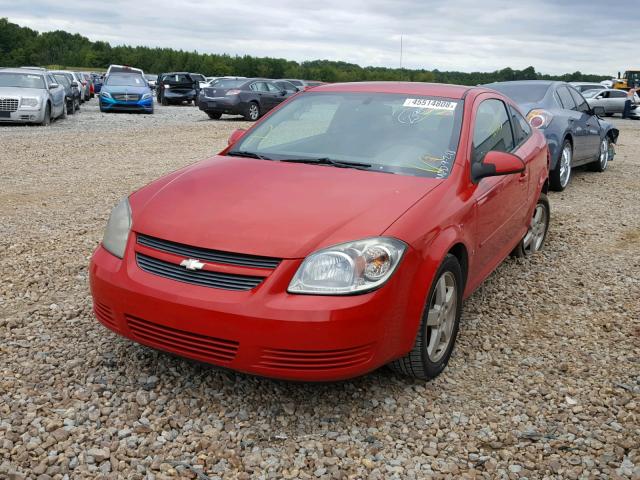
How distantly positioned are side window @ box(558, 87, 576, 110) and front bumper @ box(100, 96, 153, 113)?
54.0 feet

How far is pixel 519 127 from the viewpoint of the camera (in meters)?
5.33

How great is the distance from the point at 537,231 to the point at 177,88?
88.8 ft

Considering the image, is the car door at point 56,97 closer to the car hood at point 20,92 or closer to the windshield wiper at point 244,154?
the car hood at point 20,92

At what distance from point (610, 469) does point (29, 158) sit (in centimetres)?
1064

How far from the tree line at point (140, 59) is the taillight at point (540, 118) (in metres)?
57.8

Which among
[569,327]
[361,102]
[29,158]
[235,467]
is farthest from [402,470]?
[29,158]

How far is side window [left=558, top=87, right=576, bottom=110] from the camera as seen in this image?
Answer: 9609mm

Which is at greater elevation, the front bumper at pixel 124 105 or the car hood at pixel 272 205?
the front bumper at pixel 124 105

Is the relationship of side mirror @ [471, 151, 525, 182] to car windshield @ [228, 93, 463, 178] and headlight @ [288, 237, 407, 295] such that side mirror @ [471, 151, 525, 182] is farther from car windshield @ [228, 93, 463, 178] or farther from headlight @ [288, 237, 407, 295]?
headlight @ [288, 237, 407, 295]

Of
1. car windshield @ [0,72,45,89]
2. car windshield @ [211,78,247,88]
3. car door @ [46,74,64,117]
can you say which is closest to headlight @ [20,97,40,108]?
car windshield @ [0,72,45,89]

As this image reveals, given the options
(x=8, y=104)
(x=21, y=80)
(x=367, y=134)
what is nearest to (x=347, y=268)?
(x=367, y=134)

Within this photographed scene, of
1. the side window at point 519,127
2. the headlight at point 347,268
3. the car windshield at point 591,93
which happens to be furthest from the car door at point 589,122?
the car windshield at point 591,93

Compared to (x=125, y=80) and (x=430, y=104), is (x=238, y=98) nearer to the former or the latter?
(x=125, y=80)

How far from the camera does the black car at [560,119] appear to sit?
8.89 m
